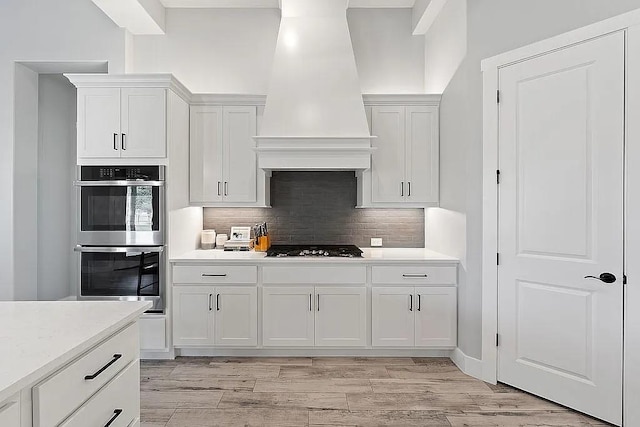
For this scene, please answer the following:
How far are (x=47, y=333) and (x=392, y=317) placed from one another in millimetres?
2831

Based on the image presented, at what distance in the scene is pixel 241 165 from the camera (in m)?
4.06

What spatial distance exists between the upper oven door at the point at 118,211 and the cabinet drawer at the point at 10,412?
2671 millimetres

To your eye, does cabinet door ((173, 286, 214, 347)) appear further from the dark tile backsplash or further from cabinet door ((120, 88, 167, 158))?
cabinet door ((120, 88, 167, 158))

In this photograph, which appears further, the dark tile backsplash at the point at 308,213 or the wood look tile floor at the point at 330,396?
the dark tile backsplash at the point at 308,213

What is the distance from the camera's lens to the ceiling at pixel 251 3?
4281 millimetres

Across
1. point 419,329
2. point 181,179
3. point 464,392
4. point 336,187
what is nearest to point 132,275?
point 181,179

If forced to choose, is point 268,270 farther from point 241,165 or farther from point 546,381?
point 546,381

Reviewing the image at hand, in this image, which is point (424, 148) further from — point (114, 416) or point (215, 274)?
point (114, 416)

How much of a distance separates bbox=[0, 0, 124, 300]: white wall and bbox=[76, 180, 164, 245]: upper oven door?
1.26m

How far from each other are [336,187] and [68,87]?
3.42 meters

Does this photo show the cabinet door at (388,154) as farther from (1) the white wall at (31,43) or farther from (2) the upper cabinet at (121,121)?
(1) the white wall at (31,43)

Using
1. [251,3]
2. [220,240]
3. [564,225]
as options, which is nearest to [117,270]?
[220,240]

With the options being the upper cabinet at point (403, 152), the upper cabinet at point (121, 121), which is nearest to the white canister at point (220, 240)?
the upper cabinet at point (121, 121)

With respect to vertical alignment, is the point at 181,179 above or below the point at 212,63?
below
